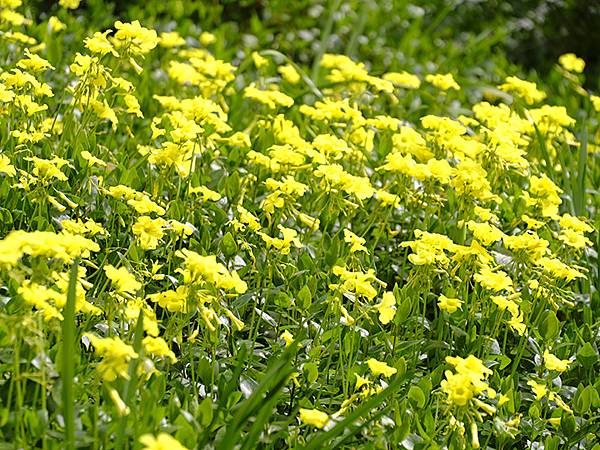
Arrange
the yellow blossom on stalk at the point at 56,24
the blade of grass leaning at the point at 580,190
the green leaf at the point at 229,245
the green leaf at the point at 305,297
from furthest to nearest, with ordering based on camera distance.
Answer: the yellow blossom on stalk at the point at 56,24
the blade of grass leaning at the point at 580,190
the green leaf at the point at 229,245
the green leaf at the point at 305,297

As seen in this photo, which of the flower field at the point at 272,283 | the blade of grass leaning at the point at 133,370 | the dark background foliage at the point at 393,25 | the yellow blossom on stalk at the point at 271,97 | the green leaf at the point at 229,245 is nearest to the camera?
the blade of grass leaning at the point at 133,370

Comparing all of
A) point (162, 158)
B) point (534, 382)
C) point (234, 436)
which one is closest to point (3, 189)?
point (162, 158)

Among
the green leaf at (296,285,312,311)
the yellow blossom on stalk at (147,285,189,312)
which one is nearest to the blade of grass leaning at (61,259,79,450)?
the yellow blossom on stalk at (147,285,189,312)

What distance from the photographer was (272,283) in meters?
2.93

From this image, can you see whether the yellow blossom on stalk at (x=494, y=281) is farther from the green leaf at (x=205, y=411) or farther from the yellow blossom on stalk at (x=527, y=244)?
the green leaf at (x=205, y=411)

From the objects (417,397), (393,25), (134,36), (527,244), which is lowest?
(393,25)

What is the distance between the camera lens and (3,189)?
2.84 m

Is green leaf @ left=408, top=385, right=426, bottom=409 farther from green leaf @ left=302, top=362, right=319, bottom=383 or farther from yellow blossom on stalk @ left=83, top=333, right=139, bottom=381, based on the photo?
yellow blossom on stalk @ left=83, top=333, right=139, bottom=381

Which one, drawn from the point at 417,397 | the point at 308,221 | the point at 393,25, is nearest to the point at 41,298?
the point at 417,397

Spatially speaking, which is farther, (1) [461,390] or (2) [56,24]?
(2) [56,24]

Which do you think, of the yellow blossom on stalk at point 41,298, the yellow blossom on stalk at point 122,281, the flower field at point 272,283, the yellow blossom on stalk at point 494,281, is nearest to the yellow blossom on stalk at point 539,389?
the flower field at point 272,283

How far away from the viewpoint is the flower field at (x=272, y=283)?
2.05 metres

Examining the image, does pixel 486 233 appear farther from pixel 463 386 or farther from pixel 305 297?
pixel 463 386

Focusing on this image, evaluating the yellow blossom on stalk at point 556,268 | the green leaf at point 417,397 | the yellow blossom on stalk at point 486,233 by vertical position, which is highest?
the yellow blossom on stalk at point 486,233
